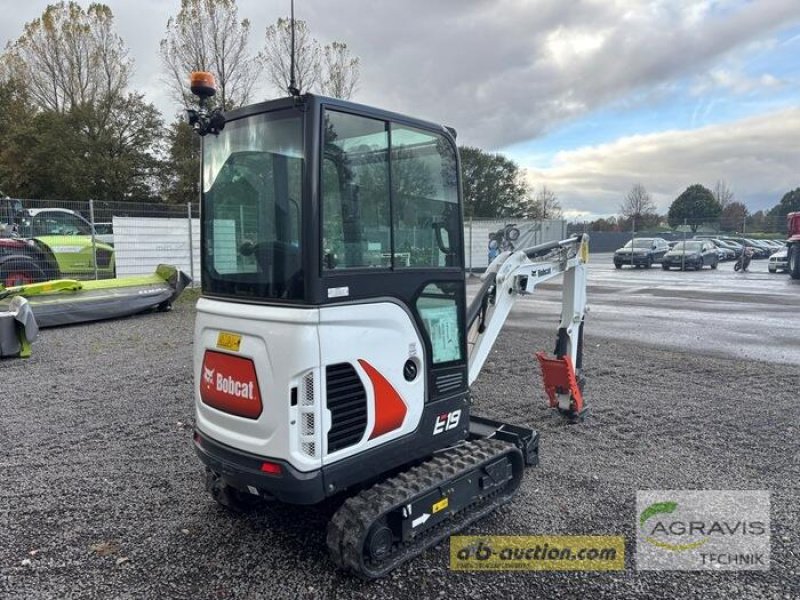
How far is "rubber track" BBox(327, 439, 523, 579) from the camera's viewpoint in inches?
112

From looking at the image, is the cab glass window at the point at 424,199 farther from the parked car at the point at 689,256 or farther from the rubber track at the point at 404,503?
the parked car at the point at 689,256

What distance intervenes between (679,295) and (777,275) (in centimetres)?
1144

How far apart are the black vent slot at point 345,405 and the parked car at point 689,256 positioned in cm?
2816

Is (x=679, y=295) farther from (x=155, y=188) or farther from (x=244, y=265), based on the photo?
(x=155, y=188)

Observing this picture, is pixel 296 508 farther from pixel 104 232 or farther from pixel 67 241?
pixel 104 232

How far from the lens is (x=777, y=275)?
80.1 ft

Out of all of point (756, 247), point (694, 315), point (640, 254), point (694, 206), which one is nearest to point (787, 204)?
point (694, 206)

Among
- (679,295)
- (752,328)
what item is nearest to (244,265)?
(752,328)

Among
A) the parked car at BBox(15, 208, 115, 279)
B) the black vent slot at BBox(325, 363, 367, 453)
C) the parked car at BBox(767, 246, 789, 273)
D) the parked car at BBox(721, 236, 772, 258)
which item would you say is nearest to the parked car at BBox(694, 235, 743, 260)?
the parked car at BBox(721, 236, 772, 258)

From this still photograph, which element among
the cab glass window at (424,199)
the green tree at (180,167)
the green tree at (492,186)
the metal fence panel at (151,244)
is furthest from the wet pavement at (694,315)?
the green tree at (492,186)

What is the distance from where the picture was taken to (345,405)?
114 inches

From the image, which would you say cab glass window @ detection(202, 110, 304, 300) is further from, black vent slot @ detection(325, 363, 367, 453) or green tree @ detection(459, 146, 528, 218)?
green tree @ detection(459, 146, 528, 218)

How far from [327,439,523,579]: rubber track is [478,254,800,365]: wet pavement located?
20.6ft

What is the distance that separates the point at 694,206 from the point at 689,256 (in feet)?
132
